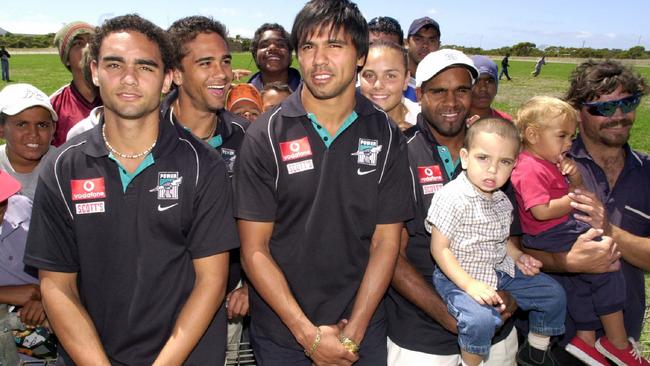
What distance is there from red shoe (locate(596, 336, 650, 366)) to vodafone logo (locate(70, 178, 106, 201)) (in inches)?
153

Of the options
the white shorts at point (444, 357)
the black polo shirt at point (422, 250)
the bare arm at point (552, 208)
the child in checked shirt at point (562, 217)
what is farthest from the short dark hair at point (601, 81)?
the white shorts at point (444, 357)

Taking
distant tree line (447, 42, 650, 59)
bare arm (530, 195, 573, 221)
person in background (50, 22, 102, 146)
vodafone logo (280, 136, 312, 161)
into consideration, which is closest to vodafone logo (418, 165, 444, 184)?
bare arm (530, 195, 573, 221)

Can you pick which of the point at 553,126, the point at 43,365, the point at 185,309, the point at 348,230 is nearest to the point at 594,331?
the point at 553,126

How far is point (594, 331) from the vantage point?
4148mm

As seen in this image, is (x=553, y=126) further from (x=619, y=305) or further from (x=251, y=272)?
(x=251, y=272)

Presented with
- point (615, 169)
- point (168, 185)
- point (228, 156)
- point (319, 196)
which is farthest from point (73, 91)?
point (615, 169)

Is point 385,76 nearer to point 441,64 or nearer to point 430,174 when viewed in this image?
point 441,64

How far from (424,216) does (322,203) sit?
3.02 feet

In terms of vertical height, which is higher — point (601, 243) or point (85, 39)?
point (85, 39)

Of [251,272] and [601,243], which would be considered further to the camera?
[601,243]

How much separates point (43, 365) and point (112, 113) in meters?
1.91

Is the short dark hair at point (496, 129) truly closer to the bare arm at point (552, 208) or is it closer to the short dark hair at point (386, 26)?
the bare arm at point (552, 208)

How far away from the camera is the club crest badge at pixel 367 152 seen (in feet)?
10.3

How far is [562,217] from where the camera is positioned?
3.96 meters
